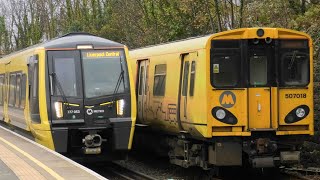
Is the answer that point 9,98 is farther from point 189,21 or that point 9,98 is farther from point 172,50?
point 189,21

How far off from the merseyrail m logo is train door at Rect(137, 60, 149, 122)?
4.48 m

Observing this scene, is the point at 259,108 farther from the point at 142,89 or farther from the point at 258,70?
the point at 142,89

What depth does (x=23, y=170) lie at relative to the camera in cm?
1058

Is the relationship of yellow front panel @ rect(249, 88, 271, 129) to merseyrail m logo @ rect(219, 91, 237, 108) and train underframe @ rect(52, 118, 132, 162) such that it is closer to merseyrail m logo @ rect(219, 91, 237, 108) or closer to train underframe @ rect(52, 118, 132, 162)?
merseyrail m logo @ rect(219, 91, 237, 108)

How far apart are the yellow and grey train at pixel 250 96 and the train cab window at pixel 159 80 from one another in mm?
1803

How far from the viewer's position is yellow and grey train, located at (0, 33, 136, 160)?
13.2m

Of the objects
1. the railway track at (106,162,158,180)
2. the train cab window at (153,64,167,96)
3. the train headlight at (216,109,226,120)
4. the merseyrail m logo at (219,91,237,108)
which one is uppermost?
the train cab window at (153,64,167,96)

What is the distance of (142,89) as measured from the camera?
15859 millimetres

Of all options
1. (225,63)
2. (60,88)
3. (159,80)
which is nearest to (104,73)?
(60,88)

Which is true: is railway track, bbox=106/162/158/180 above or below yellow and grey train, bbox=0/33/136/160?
below

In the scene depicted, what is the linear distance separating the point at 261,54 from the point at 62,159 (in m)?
4.67

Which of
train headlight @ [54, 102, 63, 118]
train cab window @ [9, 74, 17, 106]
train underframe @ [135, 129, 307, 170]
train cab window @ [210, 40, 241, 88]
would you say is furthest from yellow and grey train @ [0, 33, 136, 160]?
train cab window @ [9, 74, 17, 106]

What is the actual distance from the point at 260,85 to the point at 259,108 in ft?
1.57

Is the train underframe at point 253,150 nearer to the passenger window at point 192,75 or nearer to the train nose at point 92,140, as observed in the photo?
the passenger window at point 192,75
